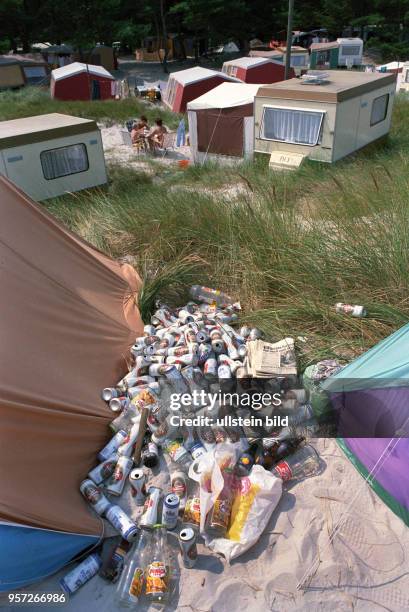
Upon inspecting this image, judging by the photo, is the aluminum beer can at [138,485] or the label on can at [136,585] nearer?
the label on can at [136,585]

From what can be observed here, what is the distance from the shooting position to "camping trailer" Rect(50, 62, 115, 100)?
2203cm

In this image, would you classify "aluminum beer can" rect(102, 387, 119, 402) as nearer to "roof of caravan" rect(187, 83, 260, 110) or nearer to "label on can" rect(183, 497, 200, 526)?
"label on can" rect(183, 497, 200, 526)

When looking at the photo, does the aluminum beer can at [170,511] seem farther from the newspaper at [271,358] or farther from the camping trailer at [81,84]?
the camping trailer at [81,84]

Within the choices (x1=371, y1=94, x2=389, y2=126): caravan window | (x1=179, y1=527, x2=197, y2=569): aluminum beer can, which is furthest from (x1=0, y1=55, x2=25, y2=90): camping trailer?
Answer: (x1=179, y1=527, x2=197, y2=569): aluminum beer can

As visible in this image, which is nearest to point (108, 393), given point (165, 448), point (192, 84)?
point (165, 448)

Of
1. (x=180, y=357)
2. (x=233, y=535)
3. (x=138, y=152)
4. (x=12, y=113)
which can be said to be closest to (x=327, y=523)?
(x=233, y=535)

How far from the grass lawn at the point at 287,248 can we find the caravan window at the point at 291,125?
113 inches

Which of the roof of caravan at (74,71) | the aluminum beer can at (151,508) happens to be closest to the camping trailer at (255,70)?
the roof of caravan at (74,71)

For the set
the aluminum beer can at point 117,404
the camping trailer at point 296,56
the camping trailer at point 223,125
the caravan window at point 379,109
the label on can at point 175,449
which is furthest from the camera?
the camping trailer at point 296,56

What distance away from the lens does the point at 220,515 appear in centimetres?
287

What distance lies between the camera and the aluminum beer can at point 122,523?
2.90 meters

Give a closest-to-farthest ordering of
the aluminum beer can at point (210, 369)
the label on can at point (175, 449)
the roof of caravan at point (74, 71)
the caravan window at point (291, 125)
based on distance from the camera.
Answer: the label on can at point (175, 449) → the aluminum beer can at point (210, 369) → the caravan window at point (291, 125) → the roof of caravan at point (74, 71)

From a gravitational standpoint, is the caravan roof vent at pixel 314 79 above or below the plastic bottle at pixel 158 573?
above

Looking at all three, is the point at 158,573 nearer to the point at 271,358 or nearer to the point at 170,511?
the point at 170,511
